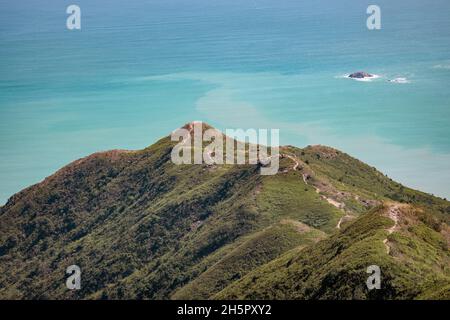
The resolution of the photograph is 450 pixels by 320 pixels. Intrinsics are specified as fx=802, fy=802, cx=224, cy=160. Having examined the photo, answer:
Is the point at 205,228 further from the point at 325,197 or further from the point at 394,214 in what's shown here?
the point at 394,214

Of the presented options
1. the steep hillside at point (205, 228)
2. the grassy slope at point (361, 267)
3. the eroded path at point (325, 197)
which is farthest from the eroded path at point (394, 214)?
the eroded path at point (325, 197)

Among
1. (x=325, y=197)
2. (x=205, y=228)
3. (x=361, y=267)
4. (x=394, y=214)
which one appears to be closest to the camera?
(x=361, y=267)

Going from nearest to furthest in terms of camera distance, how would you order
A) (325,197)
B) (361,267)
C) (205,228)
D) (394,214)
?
(361,267), (394,214), (325,197), (205,228)

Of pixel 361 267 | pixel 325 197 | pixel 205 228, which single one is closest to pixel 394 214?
pixel 361 267

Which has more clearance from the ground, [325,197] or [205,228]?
[325,197]

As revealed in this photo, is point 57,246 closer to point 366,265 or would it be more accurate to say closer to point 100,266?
point 100,266

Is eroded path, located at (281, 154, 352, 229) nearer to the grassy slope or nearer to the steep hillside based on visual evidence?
the steep hillside

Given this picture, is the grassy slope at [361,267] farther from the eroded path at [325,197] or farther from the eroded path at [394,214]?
the eroded path at [325,197]

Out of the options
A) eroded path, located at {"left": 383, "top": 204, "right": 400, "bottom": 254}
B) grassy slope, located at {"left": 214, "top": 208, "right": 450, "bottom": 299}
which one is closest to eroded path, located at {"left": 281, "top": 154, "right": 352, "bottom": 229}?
grassy slope, located at {"left": 214, "top": 208, "right": 450, "bottom": 299}
